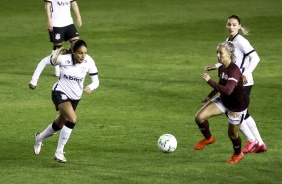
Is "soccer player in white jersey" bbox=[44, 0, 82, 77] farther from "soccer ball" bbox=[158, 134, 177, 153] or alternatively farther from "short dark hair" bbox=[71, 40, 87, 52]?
"short dark hair" bbox=[71, 40, 87, 52]

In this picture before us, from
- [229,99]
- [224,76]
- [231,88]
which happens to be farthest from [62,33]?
[231,88]

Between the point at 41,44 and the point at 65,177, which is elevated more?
the point at 65,177

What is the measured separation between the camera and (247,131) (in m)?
13.6

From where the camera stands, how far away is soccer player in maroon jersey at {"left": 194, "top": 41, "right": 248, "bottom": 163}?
494 inches

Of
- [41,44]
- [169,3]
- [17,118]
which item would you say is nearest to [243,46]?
[17,118]

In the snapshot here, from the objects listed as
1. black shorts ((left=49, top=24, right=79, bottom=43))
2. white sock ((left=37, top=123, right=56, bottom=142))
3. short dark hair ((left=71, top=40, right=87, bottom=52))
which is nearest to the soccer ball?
white sock ((left=37, top=123, right=56, bottom=142))

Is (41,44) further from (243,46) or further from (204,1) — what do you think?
(243,46)

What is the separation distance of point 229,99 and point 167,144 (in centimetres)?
120

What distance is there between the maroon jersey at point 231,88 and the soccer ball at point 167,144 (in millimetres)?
986

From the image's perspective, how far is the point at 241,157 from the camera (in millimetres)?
13133

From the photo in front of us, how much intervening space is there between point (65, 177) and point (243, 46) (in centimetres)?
348

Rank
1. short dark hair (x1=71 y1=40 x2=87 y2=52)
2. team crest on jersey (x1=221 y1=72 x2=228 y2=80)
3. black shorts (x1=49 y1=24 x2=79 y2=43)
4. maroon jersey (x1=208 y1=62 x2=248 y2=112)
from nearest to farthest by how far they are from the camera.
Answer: maroon jersey (x1=208 y1=62 x2=248 y2=112) → team crest on jersey (x1=221 y1=72 x2=228 y2=80) → short dark hair (x1=71 y1=40 x2=87 y2=52) → black shorts (x1=49 y1=24 x2=79 y2=43)

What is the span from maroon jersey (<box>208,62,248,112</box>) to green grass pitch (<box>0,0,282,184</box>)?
2.85ft

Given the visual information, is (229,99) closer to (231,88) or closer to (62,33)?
(231,88)
